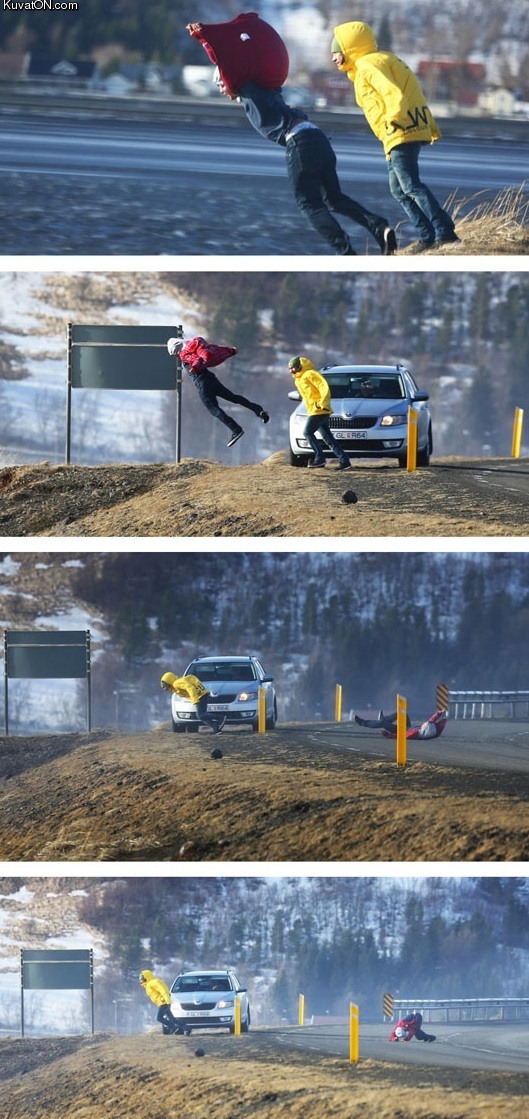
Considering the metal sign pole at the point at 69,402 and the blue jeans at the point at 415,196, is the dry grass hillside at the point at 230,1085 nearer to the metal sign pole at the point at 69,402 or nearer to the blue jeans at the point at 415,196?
the metal sign pole at the point at 69,402

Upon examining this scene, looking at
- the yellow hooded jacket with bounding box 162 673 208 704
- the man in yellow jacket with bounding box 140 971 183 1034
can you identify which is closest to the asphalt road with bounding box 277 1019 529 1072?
the man in yellow jacket with bounding box 140 971 183 1034

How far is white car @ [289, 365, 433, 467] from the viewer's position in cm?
1770

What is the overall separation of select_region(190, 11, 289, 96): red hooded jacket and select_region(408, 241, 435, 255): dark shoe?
209 cm

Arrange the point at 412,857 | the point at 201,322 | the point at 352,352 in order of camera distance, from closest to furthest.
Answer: the point at 412,857 → the point at 201,322 → the point at 352,352

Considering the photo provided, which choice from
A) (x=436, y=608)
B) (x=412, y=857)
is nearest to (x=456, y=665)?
(x=436, y=608)

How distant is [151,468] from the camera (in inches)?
733

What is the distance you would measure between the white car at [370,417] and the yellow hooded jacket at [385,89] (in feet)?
7.41

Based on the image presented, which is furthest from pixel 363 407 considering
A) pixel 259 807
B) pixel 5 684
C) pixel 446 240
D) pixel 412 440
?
pixel 5 684

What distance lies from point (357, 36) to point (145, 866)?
7.93 m

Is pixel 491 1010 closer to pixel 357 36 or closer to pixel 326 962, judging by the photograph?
pixel 326 962

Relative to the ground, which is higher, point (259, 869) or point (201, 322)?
point (201, 322)

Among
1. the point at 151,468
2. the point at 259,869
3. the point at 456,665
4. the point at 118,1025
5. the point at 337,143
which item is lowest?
the point at 118,1025

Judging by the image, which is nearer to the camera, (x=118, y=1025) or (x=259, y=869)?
(x=259, y=869)

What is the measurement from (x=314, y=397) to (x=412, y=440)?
114 centimetres
